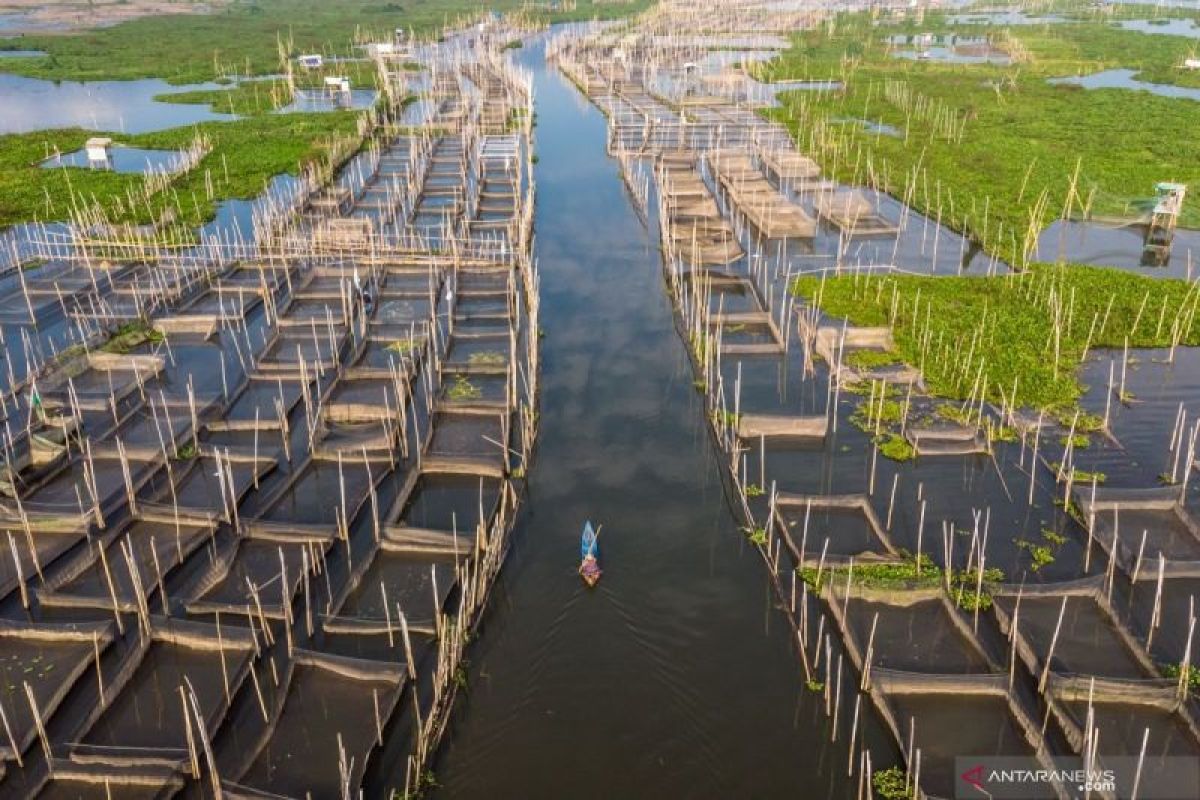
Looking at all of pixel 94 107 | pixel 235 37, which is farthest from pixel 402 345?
pixel 235 37

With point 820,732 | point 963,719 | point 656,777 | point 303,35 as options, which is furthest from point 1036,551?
point 303,35

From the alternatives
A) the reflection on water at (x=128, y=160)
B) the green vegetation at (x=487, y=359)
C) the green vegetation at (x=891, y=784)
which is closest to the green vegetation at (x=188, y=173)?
the reflection on water at (x=128, y=160)

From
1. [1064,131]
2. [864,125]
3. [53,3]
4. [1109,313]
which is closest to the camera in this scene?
[1109,313]

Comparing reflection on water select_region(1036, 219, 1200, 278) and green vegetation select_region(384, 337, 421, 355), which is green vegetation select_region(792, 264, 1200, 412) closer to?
reflection on water select_region(1036, 219, 1200, 278)

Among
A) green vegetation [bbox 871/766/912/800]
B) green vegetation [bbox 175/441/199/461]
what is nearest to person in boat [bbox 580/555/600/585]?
green vegetation [bbox 871/766/912/800]

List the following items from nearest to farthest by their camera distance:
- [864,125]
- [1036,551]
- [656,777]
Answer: [656,777] → [1036,551] → [864,125]

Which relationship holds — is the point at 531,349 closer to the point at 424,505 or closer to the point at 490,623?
the point at 424,505
